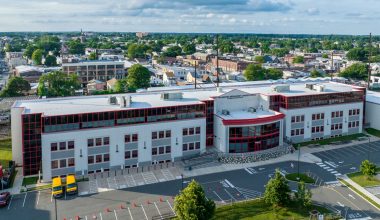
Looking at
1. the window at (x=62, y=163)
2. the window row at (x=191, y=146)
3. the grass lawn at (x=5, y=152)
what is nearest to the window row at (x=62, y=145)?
the window at (x=62, y=163)

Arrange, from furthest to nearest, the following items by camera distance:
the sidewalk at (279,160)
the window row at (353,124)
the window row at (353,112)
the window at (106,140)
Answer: the window row at (353,124) < the window row at (353,112) < the sidewalk at (279,160) < the window at (106,140)

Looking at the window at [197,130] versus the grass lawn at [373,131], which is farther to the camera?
the grass lawn at [373,131]

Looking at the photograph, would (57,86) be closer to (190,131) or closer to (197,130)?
(190,131)

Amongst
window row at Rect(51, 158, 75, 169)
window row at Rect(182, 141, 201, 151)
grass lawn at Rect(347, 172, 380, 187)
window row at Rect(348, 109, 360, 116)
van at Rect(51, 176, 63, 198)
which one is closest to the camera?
van at Rect(51, 176, 63, 198)

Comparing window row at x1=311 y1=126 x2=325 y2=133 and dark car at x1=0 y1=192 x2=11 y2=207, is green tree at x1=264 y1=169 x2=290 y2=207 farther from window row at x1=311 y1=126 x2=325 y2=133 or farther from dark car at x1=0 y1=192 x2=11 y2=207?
dark car at x1=0 y1=192 x2=11 y2=207

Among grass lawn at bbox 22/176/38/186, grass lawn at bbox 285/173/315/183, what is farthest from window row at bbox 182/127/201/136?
grass lawn at bbox 22/176/38/186

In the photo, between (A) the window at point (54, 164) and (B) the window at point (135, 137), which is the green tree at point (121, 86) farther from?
(A) the window at point (54, 164)
